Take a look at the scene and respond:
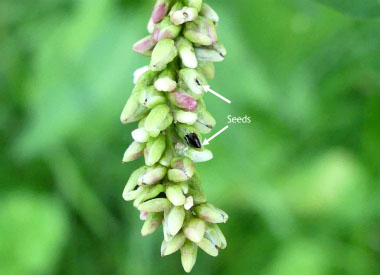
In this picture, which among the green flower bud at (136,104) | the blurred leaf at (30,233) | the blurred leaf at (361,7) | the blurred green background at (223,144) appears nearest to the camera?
the green flower bud at (136,104)

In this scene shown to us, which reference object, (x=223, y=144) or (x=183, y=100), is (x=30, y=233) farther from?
(x=183, y=100)

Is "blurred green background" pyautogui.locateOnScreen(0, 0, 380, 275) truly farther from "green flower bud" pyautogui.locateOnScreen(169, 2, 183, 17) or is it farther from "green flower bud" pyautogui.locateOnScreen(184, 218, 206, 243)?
"green flower bud" pyautogui.locateOnScreen(184, 218, 206, 243)

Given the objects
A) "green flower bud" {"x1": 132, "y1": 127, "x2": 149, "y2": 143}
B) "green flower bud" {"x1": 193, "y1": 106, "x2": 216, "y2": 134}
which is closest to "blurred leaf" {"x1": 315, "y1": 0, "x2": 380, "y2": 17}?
"green flower bud" {"x1": 193, "y1": 106, "x2": 216, "y2": 134}

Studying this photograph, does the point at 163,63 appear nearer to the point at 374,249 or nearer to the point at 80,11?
the point at 80,11

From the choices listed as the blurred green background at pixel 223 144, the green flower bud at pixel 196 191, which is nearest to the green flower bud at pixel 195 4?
the green flower bud at pixel 196 191

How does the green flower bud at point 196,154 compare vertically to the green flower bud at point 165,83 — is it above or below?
below

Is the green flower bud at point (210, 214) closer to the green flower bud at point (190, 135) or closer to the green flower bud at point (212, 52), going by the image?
the green flower bud at point (190, 135)

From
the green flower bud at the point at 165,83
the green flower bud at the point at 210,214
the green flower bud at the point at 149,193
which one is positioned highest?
the green flower bud at the point at 165,83
